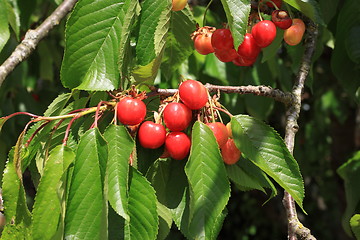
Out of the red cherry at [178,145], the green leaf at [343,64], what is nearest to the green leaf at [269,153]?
the red cherry at [178,145]

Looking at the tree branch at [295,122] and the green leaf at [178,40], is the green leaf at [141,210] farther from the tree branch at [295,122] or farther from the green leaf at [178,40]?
the green leaf at [178,40]

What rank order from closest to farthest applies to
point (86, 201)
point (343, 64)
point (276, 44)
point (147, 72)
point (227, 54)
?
point (86, 201) → point (147, 72) → point (227, 54) → point (276, 44) → point (343, 64)

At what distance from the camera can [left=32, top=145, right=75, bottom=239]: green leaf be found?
1.04m

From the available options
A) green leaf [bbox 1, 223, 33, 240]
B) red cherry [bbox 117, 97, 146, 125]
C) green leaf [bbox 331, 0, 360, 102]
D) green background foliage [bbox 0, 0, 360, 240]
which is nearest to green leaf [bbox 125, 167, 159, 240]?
green background foliage [bbox 0, 0, 360, 240]

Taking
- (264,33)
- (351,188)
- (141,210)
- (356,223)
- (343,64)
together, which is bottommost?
(351,188)

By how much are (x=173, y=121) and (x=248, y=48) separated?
332mm

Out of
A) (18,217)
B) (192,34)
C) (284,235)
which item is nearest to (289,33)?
(192,34)

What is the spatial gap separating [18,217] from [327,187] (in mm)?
4941

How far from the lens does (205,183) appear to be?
1.08 m

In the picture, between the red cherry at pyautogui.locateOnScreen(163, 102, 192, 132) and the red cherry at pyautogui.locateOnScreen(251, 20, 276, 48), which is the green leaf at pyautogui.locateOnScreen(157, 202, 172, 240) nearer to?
the red cherry at pyautogui.locateOnScreen(163, 102, 192, 132)

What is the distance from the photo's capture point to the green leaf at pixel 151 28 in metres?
1.25

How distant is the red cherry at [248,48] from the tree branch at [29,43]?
0.64 m

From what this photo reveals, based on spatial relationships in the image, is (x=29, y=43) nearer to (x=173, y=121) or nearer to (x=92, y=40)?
(x=92, y=40)

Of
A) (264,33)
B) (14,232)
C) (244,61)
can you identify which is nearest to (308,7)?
(264,33)
